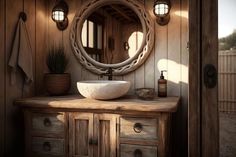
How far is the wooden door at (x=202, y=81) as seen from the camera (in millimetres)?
1205

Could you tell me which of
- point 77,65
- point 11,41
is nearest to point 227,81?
point 77,65

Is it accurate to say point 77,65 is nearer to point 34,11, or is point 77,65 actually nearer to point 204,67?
point 34,11

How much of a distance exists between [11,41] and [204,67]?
180cm

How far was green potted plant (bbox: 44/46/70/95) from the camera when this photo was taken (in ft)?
7.71

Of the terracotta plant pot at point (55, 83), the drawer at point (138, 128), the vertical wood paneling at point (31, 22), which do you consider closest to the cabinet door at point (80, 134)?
the drawer at point (138, 128)

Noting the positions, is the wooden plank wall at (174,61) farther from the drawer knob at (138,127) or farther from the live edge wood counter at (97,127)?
the drawer knob at (138,127)

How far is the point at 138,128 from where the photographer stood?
1.86 m

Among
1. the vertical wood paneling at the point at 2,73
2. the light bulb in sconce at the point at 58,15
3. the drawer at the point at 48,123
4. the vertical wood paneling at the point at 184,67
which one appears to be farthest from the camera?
the light bulb in sconce at the point at 58,15

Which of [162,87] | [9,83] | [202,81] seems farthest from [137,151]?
[9,83]

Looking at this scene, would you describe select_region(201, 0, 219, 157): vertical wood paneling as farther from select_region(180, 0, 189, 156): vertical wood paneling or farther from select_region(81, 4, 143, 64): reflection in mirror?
select_region(81, 4, 143, 64): reflection in mirror

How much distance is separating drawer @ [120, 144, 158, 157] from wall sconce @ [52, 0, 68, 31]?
146 cm

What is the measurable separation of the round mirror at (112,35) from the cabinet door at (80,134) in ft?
2.16

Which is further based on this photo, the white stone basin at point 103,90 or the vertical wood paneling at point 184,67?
the vertical wood paneling at point 184,67

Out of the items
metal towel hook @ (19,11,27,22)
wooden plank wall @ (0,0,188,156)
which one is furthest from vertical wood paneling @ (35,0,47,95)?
metal towel hook @ (19,11,27,22)
